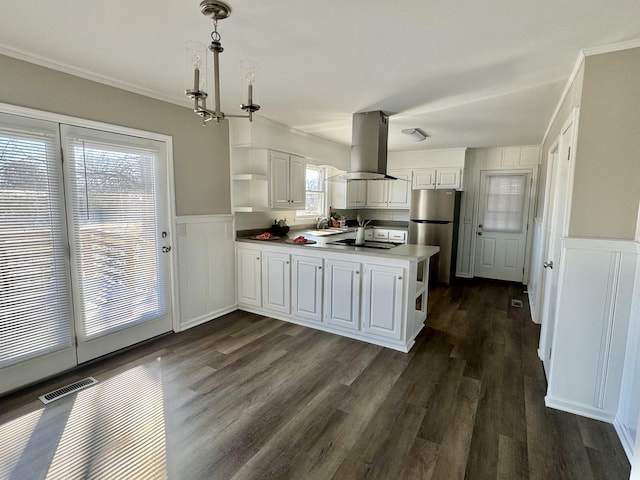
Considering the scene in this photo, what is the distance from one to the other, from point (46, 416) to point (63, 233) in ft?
4.36

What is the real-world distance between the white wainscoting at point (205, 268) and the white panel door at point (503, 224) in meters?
4.46

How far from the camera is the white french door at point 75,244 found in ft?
7.60

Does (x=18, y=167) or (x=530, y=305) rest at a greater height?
(x=18, y=167)

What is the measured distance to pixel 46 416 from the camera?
2129mm

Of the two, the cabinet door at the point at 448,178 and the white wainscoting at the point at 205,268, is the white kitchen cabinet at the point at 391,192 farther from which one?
the white wainscoting at the point at 205,268

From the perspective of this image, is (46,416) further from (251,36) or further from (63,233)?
(251,36)

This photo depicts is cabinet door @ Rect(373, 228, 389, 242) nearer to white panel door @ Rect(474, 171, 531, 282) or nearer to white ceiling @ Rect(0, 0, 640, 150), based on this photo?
white panel door @ Rect(474, 171, 531, 282)

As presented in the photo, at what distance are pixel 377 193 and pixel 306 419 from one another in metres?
5.01

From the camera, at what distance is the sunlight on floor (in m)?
1.70

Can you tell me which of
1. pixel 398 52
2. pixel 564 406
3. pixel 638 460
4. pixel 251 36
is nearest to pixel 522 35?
pixel 398 52

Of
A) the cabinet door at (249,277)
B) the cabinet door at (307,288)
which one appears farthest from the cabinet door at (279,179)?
the cabinet door at (307,288)

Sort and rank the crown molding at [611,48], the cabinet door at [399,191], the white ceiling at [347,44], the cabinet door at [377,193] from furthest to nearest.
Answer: the cabinet door at [377,193] → the cabinet door at [399,191] → the crown molding at [611,48] → the white ceiling at [347,44]

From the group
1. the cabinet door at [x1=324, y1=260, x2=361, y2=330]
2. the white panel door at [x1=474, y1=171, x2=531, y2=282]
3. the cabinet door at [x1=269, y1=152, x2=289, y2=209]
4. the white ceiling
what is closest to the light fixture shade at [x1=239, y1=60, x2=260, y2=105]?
the white ceiling

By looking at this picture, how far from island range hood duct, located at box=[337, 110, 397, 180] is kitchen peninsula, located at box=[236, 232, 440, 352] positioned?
87 cm
